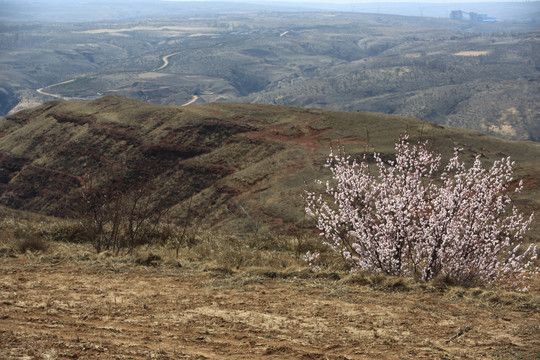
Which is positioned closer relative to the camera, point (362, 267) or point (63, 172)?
point (362, 267)

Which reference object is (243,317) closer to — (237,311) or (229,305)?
(237,311)

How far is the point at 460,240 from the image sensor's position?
10336 mm

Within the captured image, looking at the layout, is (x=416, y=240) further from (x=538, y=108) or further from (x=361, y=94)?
(x=361, y=94)

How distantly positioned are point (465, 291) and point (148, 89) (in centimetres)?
17887

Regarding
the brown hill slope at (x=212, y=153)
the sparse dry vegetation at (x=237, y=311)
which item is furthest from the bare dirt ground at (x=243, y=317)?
the brown hill slope at (x=212, y=153)

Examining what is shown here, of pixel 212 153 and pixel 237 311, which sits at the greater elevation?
pixel 237 311

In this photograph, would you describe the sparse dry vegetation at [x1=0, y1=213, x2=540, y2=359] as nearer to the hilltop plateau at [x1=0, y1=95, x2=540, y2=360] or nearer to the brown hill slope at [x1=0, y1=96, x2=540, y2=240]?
the hilltop plateau at [x1=0, y1=95, x2=540, y2=360]

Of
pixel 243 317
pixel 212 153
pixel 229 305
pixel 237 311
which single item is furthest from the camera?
pixel 212 153

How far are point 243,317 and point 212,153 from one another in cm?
2492

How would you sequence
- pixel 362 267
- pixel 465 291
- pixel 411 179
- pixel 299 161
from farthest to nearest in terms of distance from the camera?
pixel 299 161
pixel 411 179
pixel 362 267
pixel 465 291

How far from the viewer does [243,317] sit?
7188mm

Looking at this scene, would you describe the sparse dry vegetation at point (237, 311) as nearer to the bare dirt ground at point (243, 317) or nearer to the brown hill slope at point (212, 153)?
the bare dirt ground at point (243, 317)

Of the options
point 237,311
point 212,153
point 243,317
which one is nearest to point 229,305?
point 237,311

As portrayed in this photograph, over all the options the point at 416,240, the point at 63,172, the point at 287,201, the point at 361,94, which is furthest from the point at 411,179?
the point at 361,94
